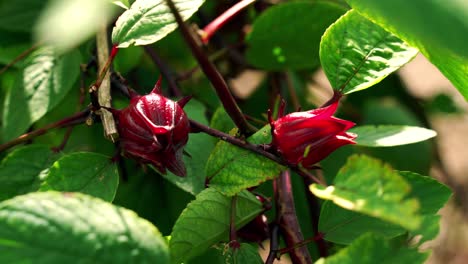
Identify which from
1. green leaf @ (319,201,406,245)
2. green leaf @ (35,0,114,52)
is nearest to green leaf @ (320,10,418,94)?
green leaf @ (319,201,406,245)

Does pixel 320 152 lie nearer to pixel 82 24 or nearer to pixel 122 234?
pixel 122 234

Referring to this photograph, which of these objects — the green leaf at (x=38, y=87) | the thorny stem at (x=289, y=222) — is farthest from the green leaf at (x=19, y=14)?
the thorny stem at (x=289, y=222)

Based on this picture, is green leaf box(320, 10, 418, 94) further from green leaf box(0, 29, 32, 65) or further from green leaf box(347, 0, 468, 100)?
green leaf box(0, 29, 32, 65)

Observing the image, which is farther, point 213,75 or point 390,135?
point 390,135

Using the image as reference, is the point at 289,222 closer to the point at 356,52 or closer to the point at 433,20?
the point at 356,52

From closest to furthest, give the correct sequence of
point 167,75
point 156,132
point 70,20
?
1. point 70,20
2. point 156,132
3. point 167,75

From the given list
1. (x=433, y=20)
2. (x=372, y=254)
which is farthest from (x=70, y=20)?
(x=372, y=254)
